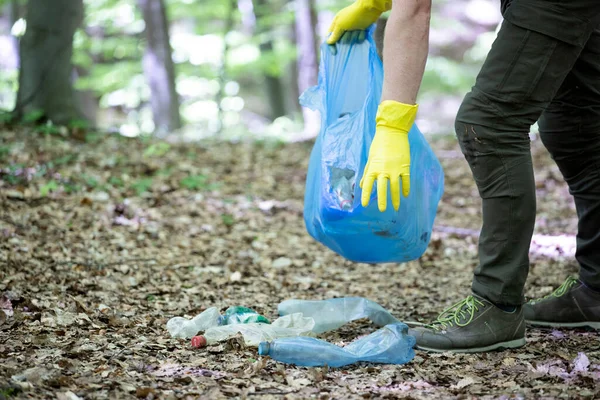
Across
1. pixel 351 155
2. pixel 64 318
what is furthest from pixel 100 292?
pixel 351 155

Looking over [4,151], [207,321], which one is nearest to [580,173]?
[207,321]

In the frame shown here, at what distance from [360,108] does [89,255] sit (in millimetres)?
1819

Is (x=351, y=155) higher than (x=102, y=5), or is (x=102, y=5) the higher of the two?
(x=102, y=5)

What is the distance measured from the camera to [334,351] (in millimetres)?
2109

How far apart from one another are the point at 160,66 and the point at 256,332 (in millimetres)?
7902

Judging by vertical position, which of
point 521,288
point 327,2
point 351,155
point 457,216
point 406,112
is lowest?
point 457,216

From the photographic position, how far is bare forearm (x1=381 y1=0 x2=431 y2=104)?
2174 millimetres

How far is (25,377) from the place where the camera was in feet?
5.89

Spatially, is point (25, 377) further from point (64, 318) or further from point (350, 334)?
point (350, 334)

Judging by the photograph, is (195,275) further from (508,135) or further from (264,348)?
(508,135)

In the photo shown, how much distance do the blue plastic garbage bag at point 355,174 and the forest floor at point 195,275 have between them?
0.39m

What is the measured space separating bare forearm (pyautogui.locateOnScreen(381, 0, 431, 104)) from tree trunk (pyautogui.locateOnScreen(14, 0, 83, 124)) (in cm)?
475

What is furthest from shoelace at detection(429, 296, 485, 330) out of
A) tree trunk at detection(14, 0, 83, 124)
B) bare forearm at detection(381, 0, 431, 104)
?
tree trunk at detection(14, 0, 83, 124)

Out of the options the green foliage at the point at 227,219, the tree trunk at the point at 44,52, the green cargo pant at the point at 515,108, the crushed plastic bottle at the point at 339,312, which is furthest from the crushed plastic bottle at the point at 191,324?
the tree trunk at the point at 44,52
